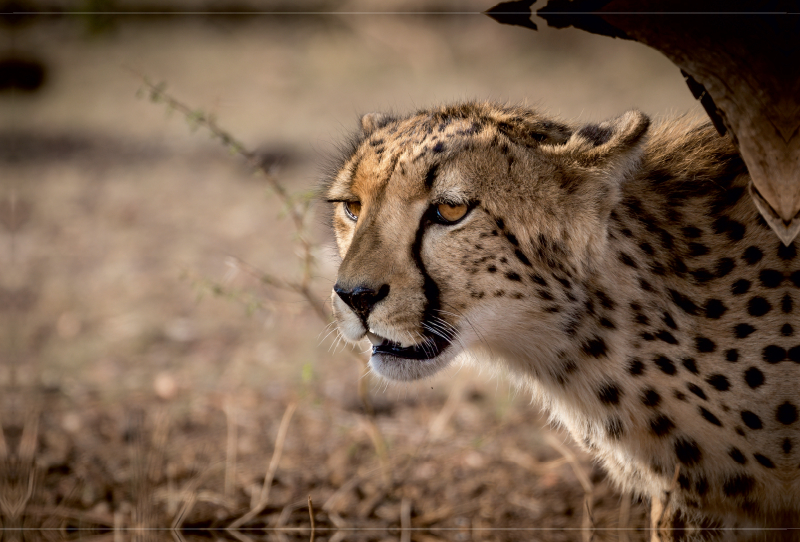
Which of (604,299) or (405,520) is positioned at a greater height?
(604,299)

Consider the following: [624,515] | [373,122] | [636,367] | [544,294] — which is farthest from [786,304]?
[373,122]

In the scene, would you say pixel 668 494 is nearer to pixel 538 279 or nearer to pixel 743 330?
pixel 743 330

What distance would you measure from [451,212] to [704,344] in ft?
2.55

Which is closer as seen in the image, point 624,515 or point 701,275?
point 701,275

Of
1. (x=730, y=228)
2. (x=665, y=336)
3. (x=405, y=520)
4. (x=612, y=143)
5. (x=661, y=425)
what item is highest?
(x=612, y=143)

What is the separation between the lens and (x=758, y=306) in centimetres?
192

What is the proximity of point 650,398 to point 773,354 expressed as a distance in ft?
1.10

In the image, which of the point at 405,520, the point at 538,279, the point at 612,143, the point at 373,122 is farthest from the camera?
the point at 405,520

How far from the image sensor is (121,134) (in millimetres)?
7223

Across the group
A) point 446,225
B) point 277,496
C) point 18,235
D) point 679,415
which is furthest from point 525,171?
point 18,235

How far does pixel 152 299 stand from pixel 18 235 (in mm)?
1488

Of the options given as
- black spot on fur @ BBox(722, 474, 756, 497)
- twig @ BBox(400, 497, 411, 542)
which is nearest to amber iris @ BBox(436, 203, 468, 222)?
black spot on fur @ BBox(722, 474, 756, 497)

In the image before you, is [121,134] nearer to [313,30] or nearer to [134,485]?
[313,30]

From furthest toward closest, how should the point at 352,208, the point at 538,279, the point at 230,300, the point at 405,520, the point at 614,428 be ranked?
the point at 230,300
the point at 405,520
the point at 352,208
the point at 614,428
the point at 538,279
